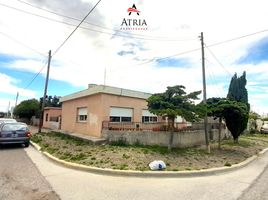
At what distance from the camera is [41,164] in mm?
8773

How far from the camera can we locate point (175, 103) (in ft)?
38.1

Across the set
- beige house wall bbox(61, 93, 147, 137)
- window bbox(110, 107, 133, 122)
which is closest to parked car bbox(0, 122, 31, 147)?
beige house wall bbox(61, 93, 147, 137)

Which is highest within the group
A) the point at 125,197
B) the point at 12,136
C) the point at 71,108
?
the point at 71,108

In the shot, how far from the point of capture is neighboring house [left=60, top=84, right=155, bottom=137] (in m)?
14.5

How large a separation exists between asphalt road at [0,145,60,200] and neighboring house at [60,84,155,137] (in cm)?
617

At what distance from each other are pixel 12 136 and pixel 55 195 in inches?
343

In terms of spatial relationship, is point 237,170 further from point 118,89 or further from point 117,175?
point 118,89

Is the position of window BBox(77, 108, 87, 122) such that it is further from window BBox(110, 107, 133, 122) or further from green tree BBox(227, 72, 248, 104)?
green tree BBox(227, 72, 248, 104)

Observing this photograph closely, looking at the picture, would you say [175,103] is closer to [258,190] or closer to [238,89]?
[258,190]

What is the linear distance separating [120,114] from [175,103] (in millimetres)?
5003

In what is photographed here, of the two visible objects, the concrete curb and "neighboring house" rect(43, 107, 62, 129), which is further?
"neighboring house" rect(43, 107, 62, 129)

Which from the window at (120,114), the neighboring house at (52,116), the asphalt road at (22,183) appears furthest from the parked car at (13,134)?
the neighboring house at (52,116)

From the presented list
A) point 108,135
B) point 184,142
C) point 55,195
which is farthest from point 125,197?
point 184,142

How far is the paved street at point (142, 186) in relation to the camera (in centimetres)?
564
